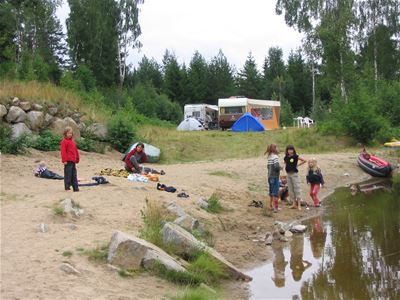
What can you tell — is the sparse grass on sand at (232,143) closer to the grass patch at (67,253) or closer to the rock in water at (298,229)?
the rock in water at (298,229)

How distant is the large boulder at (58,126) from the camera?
20578mm

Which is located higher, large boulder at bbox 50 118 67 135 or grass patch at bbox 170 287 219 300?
large boulder at bbox 50 118 67 135

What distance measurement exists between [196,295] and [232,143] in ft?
77.0

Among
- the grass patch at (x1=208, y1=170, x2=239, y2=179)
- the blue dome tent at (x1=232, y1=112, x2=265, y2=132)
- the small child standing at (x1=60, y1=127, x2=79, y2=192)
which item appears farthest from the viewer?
the blue dome tent at (x1=232, y1=112, x2=265, y2=132)

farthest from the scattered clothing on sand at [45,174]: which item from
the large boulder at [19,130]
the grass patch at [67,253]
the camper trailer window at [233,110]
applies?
the camper trailer window at [233,110]

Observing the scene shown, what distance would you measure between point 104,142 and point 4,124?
4632 millimetres

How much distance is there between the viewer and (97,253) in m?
7.34

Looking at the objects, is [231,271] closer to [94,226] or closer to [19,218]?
[94,226]

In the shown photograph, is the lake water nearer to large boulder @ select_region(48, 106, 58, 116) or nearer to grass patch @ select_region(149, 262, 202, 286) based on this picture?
grass patch @ select_region(149, 262, 202, 286)

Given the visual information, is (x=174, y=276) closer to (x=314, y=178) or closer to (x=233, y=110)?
(x=314, y=178)

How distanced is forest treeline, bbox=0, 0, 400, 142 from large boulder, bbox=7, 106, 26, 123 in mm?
4785

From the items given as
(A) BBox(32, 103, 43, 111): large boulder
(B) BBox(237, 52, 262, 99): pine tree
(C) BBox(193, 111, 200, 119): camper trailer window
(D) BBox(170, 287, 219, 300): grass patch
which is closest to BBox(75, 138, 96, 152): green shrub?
(A) BBox(32, 103, 43, 111): large boulder

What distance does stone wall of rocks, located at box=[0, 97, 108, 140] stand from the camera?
19203mm

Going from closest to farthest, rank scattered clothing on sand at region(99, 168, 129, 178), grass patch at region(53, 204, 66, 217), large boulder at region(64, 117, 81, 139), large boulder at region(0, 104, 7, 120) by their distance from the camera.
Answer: grass patch at region(53, 204, 66, 217) < scattered clothing on sand at region(99, 168, 129, 178) < large boulder at region(0, 104, 7, 120) < large boulder at region(64, 117, 81, 139)
